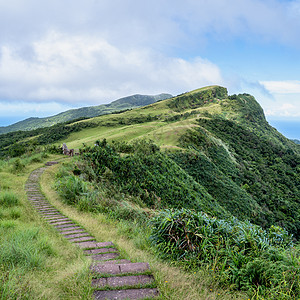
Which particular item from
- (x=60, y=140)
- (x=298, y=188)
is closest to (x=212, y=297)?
(x=298, y=188)

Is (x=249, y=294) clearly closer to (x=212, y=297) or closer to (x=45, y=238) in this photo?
(x=212, y=297)

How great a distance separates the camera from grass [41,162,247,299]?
2.95 meters

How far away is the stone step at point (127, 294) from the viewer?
107 inches

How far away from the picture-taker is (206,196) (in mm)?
17797

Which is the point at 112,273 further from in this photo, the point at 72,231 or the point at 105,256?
the point at 72,231

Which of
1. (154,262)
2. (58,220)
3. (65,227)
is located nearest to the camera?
(154,262)

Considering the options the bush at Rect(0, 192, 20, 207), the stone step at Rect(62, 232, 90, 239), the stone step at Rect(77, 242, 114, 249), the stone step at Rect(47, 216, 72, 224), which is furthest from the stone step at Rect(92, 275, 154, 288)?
the bush at Rect(0, 192, 20, 207)

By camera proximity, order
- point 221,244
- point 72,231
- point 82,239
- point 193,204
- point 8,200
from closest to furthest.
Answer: point 221,244 → point 82,239 → point 72,231 → point 8,200 → point 193,204

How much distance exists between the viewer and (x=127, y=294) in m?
2.78

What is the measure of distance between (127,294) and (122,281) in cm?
23

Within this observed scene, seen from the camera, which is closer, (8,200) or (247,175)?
(8,200)

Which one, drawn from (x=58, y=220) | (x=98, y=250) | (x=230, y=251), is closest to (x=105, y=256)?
(x=98, y=250)

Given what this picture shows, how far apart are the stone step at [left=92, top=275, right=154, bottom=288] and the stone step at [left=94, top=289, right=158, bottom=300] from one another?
93 mm

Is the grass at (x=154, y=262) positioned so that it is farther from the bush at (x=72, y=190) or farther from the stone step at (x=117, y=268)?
the bush at (x=72, y=190)
